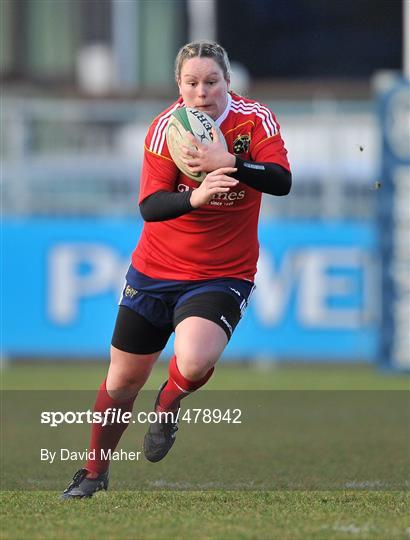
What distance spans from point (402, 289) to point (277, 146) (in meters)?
7.74

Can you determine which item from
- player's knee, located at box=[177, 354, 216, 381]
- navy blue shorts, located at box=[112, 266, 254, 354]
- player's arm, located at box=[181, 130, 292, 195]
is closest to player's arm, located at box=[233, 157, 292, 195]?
player's arm, located at box=[181, 130, 292, 195]

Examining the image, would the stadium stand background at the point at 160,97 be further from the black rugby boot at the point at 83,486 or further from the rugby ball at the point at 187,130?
the black rugby boot at the point at 83,486

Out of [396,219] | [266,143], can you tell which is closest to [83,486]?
[266,143]

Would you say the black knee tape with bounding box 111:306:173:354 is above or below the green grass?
above

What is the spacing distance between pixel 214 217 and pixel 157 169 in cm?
34

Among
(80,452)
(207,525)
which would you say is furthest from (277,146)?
(80,452)

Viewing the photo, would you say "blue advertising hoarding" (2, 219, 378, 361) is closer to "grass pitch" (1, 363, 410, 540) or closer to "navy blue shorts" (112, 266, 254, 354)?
"grass pitch" (1, 363, 410, 540)

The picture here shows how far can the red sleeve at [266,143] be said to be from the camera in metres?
6.14

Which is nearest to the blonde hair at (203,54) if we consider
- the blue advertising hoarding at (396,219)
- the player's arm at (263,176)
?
the player's arm at (263,176)

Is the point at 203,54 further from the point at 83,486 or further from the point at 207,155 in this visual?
the point at 83,486

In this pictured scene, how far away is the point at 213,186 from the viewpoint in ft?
18.9

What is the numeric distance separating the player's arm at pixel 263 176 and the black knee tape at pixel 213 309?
0.55 meters

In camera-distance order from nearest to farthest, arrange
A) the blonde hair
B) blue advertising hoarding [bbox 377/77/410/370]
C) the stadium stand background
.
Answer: the blonde hair, blue advertising hoarding [bbox 377/77/410/370], the stadium stand background

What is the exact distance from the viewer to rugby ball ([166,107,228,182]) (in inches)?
234
